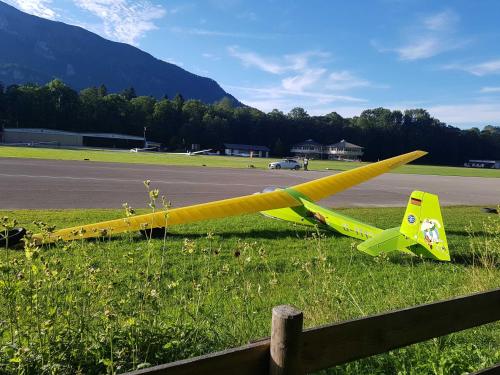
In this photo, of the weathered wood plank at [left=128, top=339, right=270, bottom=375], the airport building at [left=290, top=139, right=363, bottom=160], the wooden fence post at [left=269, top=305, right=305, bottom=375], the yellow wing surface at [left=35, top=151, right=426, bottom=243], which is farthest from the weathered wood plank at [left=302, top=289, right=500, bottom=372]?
the airport building at [left=290, top=139, right=363, bottom=160]

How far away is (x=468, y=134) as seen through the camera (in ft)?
533

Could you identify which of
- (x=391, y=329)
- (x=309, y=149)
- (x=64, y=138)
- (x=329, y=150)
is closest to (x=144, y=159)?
(x=391, y=329)

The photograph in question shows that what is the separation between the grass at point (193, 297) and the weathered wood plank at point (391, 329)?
1.01 m

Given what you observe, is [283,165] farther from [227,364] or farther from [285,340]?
[227,364]

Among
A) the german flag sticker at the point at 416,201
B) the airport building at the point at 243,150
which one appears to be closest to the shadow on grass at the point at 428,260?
the german flag sticker at the point at 416,201

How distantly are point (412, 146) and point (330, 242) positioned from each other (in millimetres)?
156290

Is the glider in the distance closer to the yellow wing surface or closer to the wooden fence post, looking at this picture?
the yellow wing surface

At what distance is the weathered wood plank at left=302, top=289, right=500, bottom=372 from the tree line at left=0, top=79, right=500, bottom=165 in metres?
124

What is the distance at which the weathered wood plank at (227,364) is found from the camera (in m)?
1.62

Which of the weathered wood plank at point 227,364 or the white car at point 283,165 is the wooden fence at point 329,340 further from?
the white car at point 283,165

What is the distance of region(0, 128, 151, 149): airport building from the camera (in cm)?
10900

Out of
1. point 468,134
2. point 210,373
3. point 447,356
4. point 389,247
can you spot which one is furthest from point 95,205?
point 468,134

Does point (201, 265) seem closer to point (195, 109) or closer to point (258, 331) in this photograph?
point (258, 331)

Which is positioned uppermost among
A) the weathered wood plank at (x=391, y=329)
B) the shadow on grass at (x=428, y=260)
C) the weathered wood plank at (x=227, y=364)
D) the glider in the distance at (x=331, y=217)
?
the weathered wood plank at (x=227, y=364)
